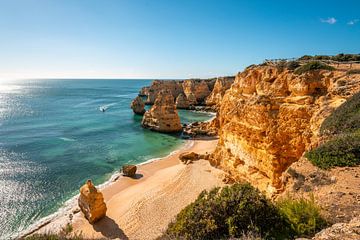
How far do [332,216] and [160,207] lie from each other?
1385 cm

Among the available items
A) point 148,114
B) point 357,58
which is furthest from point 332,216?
point 148,114

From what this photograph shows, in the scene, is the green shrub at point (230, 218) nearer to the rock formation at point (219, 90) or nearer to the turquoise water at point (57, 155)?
the turquoise water at point (57, 155)

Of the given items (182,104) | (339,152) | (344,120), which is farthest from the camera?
(182,104)

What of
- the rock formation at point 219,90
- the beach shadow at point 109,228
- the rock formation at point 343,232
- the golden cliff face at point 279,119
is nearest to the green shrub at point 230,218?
the rock formation at point 343,232

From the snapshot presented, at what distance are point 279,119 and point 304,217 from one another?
34.9 feet

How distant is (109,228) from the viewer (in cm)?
1636

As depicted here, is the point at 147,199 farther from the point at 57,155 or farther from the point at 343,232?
the point at 57,155

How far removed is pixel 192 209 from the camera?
7391 millimetres

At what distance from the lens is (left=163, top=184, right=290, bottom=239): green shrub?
6586 millimetres

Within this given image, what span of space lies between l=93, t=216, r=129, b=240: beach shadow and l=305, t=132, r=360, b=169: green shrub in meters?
12.3

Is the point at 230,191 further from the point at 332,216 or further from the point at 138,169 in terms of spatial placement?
the point at 138,169

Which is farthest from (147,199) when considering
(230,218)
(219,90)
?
(219,90)

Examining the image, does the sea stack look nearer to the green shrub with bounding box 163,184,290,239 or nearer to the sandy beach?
the sandy beach

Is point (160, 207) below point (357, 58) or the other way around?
below
